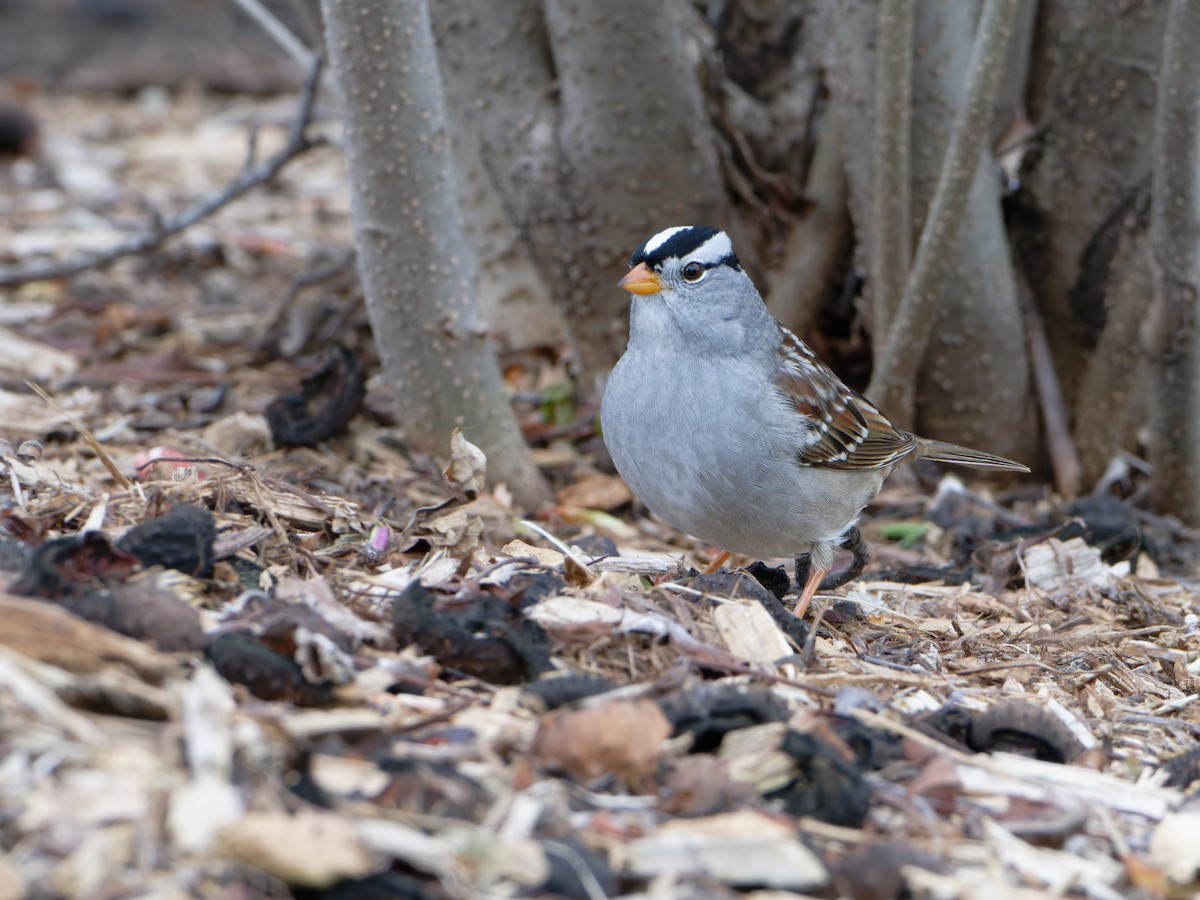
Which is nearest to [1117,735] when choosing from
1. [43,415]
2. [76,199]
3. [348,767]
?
[348,767]

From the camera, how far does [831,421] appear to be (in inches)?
171

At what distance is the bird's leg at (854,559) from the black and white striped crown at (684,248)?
1.02 m

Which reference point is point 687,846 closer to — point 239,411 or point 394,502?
point 394,502

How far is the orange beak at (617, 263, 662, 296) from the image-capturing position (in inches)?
161

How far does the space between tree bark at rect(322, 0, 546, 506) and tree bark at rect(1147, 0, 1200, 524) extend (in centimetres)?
257

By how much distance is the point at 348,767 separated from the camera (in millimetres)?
2404

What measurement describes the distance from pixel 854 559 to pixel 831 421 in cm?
54

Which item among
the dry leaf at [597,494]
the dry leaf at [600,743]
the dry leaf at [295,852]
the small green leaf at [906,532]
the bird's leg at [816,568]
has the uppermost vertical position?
the dry leaf at [295,852]

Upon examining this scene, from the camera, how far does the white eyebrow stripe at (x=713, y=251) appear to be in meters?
4.16

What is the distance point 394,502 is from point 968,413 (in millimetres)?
2608

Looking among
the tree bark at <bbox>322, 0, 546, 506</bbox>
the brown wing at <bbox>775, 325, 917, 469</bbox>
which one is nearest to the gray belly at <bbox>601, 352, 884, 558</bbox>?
the brown wing at <bbox>775, 325, 917, 469</bbox>

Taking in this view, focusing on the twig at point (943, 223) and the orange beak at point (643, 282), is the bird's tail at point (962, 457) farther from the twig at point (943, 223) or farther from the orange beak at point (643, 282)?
the orange beak at point (643, 282)

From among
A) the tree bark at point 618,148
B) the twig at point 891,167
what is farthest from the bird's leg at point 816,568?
the tree bark at point 618,148

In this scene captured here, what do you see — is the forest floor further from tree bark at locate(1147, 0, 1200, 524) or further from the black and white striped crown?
the black and white striped crown
